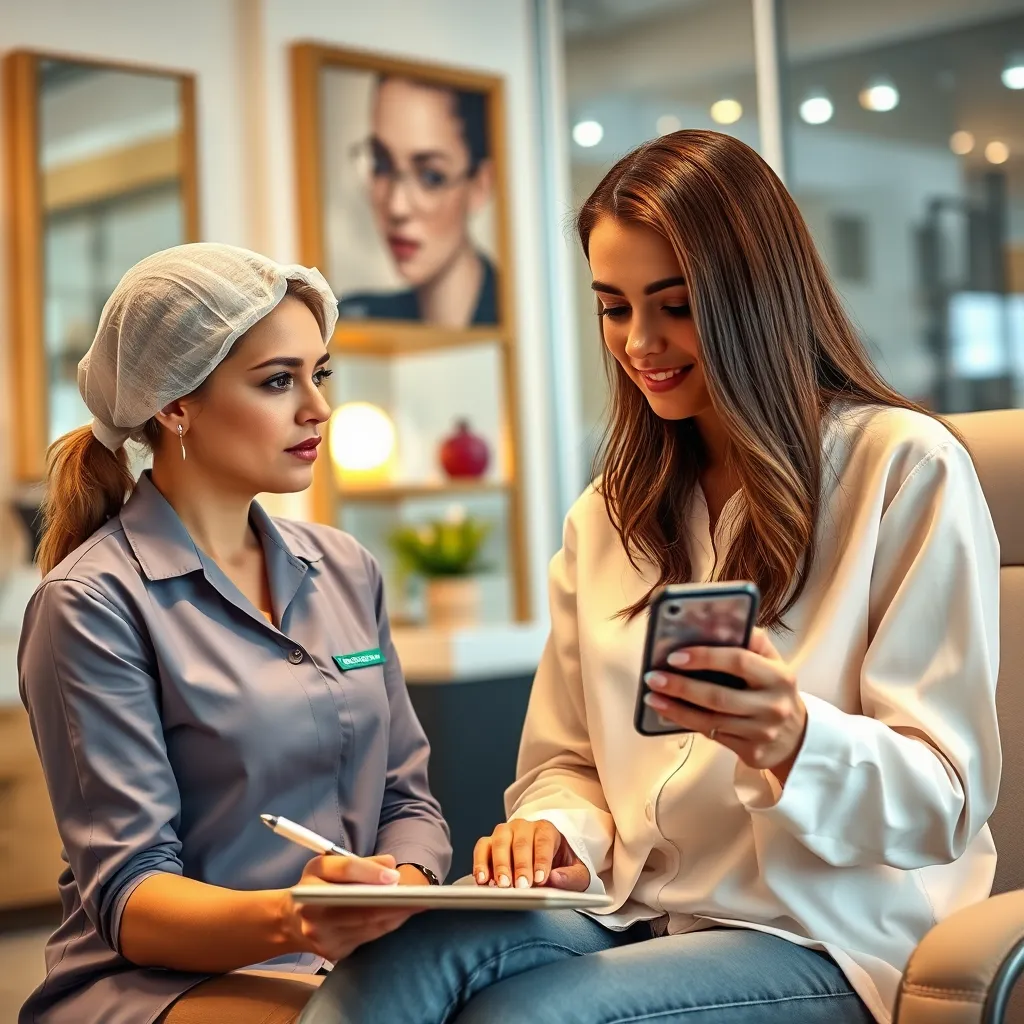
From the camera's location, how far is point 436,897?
4.11 ft

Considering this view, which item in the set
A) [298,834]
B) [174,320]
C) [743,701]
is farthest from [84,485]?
[743,701]

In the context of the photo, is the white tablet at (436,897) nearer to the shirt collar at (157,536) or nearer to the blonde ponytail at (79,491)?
the shirt collar at (157,536)

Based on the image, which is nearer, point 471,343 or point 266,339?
point 266,339

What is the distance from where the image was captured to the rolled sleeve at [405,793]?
1795 mm

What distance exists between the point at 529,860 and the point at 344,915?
0.92ft

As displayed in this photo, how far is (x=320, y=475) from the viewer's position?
15.3 ft

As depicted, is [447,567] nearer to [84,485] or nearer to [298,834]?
[84,485]

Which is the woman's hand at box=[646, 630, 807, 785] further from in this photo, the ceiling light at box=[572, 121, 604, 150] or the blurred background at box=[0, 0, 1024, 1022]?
the ceiling light at box=[572, 121, 604, 150]

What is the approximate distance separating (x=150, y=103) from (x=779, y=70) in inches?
77.4

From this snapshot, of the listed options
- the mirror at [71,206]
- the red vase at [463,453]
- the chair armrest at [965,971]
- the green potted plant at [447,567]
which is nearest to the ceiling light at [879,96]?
the red vase at [463,453]

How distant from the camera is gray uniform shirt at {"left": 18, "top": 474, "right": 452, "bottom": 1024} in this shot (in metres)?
1.57

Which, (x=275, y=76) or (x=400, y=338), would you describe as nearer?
(x=275, y=76)

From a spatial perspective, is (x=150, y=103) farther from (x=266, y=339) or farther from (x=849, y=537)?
(x=849, y=537)

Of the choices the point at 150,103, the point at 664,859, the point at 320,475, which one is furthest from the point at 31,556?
the point at 664,859
